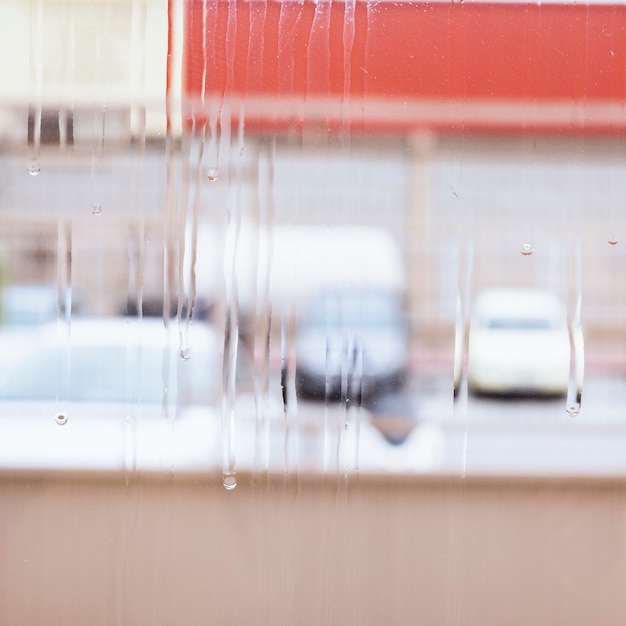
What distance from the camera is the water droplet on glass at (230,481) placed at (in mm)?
986

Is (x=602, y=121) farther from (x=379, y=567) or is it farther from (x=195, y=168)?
(x=379, y=567)

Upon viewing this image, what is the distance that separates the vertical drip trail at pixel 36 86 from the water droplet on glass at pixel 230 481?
1.85 feet

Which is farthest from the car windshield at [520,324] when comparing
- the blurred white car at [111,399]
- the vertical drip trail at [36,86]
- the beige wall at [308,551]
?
the vertical drip trail at [36,86]

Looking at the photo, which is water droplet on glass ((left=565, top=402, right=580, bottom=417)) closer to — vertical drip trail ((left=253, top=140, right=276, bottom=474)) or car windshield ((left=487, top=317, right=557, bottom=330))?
car windshield ((left=487, top=317, right=557, bottom=330))

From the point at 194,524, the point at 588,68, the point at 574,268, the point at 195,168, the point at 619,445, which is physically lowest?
the point at 194,524

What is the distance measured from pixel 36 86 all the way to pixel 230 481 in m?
0.70

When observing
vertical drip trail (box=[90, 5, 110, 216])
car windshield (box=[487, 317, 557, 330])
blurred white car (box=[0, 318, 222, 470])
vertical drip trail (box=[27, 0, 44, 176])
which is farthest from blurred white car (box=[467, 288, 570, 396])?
vertical drip trail (box=[27, 0, 44, 176])

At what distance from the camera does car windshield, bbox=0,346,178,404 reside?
0.98 metres

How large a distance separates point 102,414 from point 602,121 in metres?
0.92

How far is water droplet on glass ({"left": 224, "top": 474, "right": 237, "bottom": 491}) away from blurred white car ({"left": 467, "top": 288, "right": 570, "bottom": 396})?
41 cm

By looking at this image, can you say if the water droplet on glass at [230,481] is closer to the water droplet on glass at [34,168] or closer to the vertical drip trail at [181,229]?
the vertical drip trail at [181,229]

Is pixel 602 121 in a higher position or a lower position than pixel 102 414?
higher

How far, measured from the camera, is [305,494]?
0.99 metres

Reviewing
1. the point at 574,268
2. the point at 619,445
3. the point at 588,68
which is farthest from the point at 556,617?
the point at 588,68
